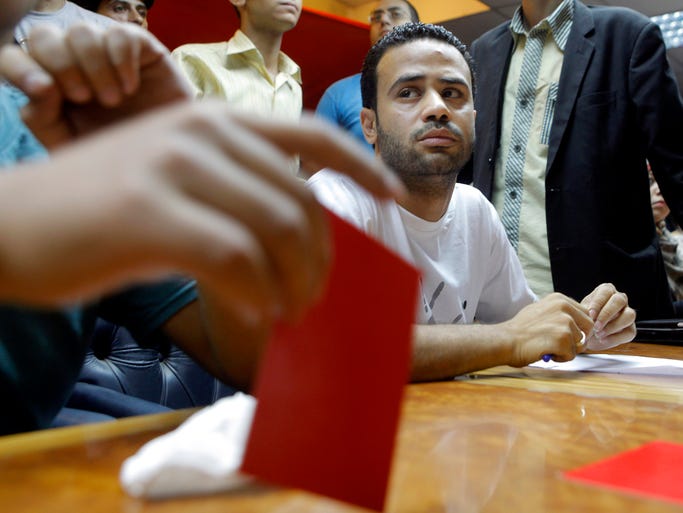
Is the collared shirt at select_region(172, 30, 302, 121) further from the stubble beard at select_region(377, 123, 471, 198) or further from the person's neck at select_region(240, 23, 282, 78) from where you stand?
the stubble beard at select_region(377, 123, 471, 198)

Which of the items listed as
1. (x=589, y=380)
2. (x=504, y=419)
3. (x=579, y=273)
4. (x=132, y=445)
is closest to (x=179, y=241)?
(x=132, y=445)

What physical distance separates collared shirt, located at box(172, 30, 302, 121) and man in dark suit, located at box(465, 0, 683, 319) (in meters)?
0.88

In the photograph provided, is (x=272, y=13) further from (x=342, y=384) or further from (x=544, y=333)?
(x=342, y=384)

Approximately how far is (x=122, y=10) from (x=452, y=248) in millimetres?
1892

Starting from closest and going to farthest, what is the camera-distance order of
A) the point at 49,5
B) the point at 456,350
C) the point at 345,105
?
the point at 456,350
the point at 49,5
the point at 345,105

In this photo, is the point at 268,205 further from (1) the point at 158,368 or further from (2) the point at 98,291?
(1) the point at 158,368

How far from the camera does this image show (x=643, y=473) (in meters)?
0.50

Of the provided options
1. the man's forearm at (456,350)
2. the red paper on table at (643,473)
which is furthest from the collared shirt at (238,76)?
the red paper on table at (643,473)

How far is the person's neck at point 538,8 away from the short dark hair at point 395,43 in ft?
1.75

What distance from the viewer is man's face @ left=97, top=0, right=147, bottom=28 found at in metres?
2.61

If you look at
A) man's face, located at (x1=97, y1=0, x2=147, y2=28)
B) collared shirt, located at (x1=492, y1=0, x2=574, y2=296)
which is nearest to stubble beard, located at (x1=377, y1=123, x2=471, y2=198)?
collared shirt, located at (x1=492, y1=0, x2=574, y2=296)

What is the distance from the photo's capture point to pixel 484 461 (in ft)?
1.68

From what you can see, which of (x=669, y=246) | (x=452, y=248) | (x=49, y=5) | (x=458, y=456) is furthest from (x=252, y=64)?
(x=669, y=246)

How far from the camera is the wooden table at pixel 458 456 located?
0.41 meters
